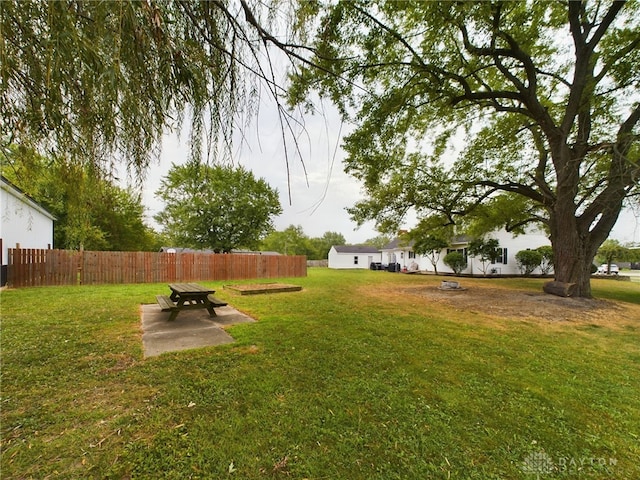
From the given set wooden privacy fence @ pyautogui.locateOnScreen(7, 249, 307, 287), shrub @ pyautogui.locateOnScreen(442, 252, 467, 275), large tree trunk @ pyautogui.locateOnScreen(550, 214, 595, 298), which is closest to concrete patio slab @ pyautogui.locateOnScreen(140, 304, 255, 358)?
wooden privacy fence @ pyautogui.locateOnScreen(7, 249, 307, 287)

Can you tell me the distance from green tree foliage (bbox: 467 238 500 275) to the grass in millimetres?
14327

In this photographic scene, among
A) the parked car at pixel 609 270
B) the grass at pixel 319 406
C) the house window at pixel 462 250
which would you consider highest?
the house window at pixel 462 250

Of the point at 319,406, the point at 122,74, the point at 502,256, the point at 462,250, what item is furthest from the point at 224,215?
the point at 502,256

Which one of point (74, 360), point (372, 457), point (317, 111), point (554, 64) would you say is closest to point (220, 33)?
point (317, 111)

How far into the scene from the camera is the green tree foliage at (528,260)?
17.3 m

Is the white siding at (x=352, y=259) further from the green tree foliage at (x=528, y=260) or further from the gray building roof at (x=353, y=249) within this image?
the green tree foliage at (x=528, y=260)

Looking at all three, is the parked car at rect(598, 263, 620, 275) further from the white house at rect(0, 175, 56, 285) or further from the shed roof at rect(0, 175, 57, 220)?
the white house at rect(0, 175, 56, 285)

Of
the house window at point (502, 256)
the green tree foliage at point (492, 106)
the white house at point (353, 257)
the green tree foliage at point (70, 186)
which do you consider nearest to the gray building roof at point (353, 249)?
the white house at point (353, 257)

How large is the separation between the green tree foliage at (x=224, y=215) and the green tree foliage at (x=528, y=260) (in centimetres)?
1907

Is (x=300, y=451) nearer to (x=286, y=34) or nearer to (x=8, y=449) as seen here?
(x=8, y=449)

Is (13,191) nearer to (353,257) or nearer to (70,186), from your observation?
(70,186)

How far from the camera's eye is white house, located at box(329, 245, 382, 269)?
32688 millimetres

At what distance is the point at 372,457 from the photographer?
167cm

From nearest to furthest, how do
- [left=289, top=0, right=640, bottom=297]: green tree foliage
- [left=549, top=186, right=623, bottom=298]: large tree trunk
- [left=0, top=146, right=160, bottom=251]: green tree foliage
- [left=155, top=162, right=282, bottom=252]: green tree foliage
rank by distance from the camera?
[left=0, top=146, right=160, bottom=251]: green tree foliage, [left=289, top=0, right=640, bottom=297]: green tree foliage, [left=549, top=186, right=623, bottom=298]: large tree trunk, [left=155, top=162, right=282, bottom=252]: green tree foliage
